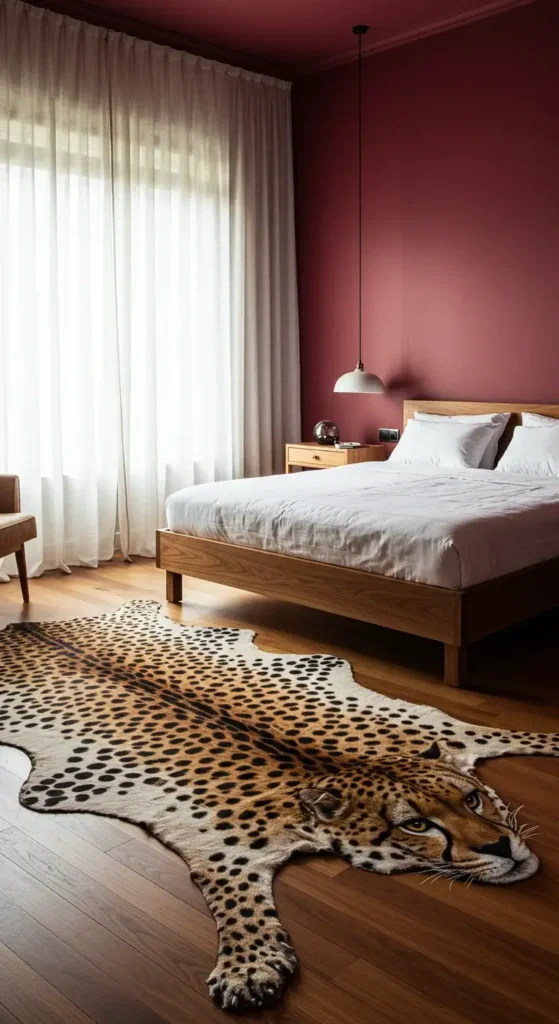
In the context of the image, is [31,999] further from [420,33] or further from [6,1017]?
[420,33]

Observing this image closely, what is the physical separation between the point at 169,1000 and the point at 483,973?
1.85 feet

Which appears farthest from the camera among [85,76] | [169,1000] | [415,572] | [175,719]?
[85,76]

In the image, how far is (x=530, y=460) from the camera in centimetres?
434

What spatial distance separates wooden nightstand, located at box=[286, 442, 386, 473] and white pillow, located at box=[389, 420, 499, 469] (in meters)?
0.49

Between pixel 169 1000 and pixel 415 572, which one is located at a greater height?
pixel 415 572

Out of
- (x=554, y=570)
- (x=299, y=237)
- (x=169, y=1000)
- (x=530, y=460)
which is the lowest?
(x=169, y=1000)

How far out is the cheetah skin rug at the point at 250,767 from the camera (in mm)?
1960

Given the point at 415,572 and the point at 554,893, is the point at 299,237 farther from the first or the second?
the point at 554,893

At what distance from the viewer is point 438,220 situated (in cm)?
507

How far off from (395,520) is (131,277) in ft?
Answer: 8.40

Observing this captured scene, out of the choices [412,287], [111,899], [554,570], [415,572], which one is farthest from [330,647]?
[412,287]

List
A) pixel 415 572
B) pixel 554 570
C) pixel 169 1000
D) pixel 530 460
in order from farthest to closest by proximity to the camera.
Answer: pixel 530 460 → pixel 554 570 → pixel 415 572 → pixel 169 1000

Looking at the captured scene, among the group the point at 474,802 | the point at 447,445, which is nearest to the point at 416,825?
the point at 474,802

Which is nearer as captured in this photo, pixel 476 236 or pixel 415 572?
pixel 415 572
